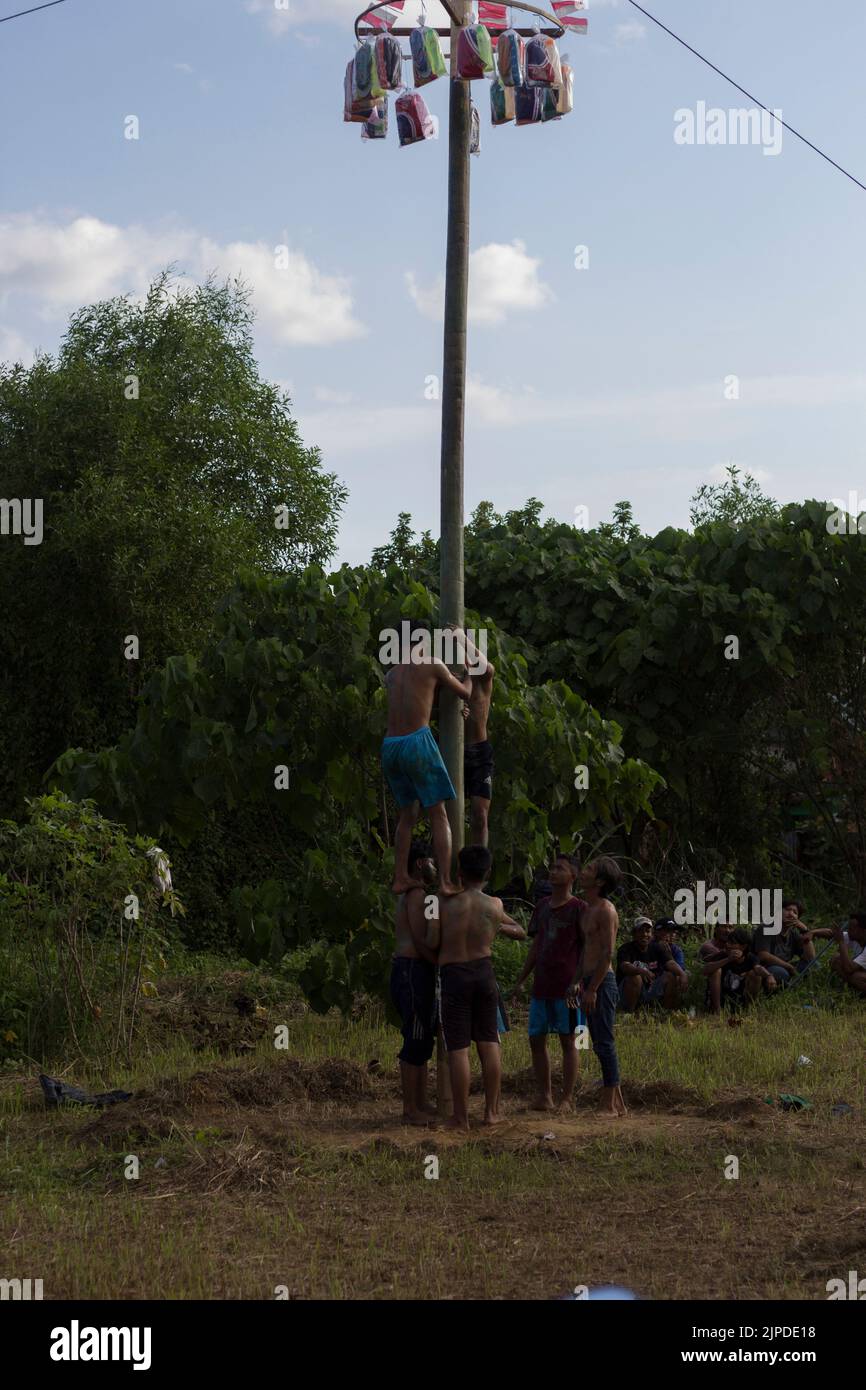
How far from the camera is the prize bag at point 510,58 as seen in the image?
819 centimetres

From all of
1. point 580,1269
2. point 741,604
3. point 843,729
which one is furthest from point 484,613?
point 580,1269

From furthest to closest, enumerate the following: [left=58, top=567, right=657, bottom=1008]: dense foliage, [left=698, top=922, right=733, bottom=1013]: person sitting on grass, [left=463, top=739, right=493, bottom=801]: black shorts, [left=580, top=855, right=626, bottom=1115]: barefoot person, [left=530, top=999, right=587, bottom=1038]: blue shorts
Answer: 1. [left=698, top=922, right=733, bottom=1013]: person sitting on grass
2. [left=58, top=567, right=657, bottom=1008]: dense foliage
3. [left=530, top=999, right=587, bottom=1038]: blue shorts
4. [left=580, top=855, right=626, bottom=1115]: barefoot person
5. [left=463, top=739, right=493, bottom=801]: black shorts

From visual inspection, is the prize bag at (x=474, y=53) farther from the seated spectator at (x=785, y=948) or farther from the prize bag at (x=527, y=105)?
the seated spectator at (x=785, y=948)

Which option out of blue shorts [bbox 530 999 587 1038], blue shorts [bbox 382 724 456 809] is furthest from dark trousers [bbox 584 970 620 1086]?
blue shorts [bbox 382 724 456 809]

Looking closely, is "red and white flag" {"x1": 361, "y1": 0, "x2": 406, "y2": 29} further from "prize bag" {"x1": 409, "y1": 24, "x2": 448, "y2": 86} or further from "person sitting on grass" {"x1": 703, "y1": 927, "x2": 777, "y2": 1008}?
"person sitting on grass" {"x1": 703, "y1": 927, "x2": 777, "y2": 1008}

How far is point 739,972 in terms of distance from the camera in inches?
523

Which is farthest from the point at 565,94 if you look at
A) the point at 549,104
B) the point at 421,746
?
the point at 421,746

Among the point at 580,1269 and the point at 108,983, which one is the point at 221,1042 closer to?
the point at 108,983

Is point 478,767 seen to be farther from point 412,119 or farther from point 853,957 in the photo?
point 853,957

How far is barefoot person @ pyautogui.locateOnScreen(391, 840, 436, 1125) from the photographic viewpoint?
345 inches

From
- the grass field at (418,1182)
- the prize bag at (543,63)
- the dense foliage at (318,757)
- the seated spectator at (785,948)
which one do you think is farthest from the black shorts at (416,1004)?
the seated spectator at (785,948)

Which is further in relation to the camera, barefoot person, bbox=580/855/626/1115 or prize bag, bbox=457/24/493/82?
barefoot person, bbox=580/855/626/1115

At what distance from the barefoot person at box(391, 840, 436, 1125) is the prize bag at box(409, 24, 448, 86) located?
448 centimetres

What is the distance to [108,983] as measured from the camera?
11.1 metres
